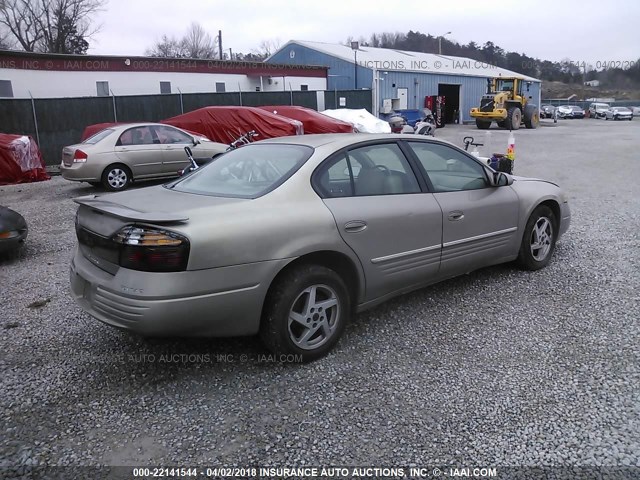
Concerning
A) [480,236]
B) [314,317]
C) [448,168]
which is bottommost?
[314,317]

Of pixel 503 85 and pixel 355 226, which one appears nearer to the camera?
pixel 355 226

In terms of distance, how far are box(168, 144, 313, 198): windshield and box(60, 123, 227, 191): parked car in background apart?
24.3 ft

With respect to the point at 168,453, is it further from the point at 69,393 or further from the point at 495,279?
the point at 495,279

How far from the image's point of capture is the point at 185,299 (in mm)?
2914

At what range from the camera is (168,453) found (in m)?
2.62

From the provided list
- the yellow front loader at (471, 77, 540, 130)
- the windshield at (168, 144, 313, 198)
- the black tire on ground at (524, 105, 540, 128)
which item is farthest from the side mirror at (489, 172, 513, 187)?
the black tire on ground at (524, 105, 540, 128)

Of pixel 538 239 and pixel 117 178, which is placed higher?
pixel 117 178

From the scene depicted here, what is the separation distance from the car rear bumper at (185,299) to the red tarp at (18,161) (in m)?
11.0

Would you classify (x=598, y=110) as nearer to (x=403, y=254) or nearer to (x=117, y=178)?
(x=117, y=178)

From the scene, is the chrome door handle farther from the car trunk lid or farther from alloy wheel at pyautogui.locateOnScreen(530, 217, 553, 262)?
alloy wheel at pyautogui.locateOnScreen(530, 217, 553, 262)

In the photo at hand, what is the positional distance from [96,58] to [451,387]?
22266 millimetres

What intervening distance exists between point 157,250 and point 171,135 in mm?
9575

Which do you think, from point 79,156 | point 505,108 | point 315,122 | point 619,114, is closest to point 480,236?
point 79,156

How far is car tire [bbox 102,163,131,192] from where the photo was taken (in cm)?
1084
